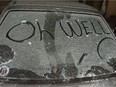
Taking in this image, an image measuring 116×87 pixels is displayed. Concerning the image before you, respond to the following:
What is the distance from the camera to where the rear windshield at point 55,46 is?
2000 mm

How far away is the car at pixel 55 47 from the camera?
76.5 inches

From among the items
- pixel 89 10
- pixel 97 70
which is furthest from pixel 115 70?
pixel 89 10

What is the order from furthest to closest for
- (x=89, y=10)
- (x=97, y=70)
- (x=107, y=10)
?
(x=107, y=10), (x=89, y=10), (x=97, y=70)

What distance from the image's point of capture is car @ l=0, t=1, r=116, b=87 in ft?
6.38

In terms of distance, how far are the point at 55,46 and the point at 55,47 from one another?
0.6 inches

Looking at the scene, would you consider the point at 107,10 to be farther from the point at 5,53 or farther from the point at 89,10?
the point at 5,53

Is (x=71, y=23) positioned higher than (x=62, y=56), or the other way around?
(x=71, y=23)

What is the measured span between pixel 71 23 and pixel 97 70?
686 mm

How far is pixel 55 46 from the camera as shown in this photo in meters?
2.22

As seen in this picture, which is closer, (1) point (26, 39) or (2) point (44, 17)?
(1) point (26, 39)

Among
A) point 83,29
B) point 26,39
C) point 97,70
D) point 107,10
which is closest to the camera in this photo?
point 97,70

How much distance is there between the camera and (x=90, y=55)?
2195mm

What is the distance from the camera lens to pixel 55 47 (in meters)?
2.21

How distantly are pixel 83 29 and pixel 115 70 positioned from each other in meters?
0.62
